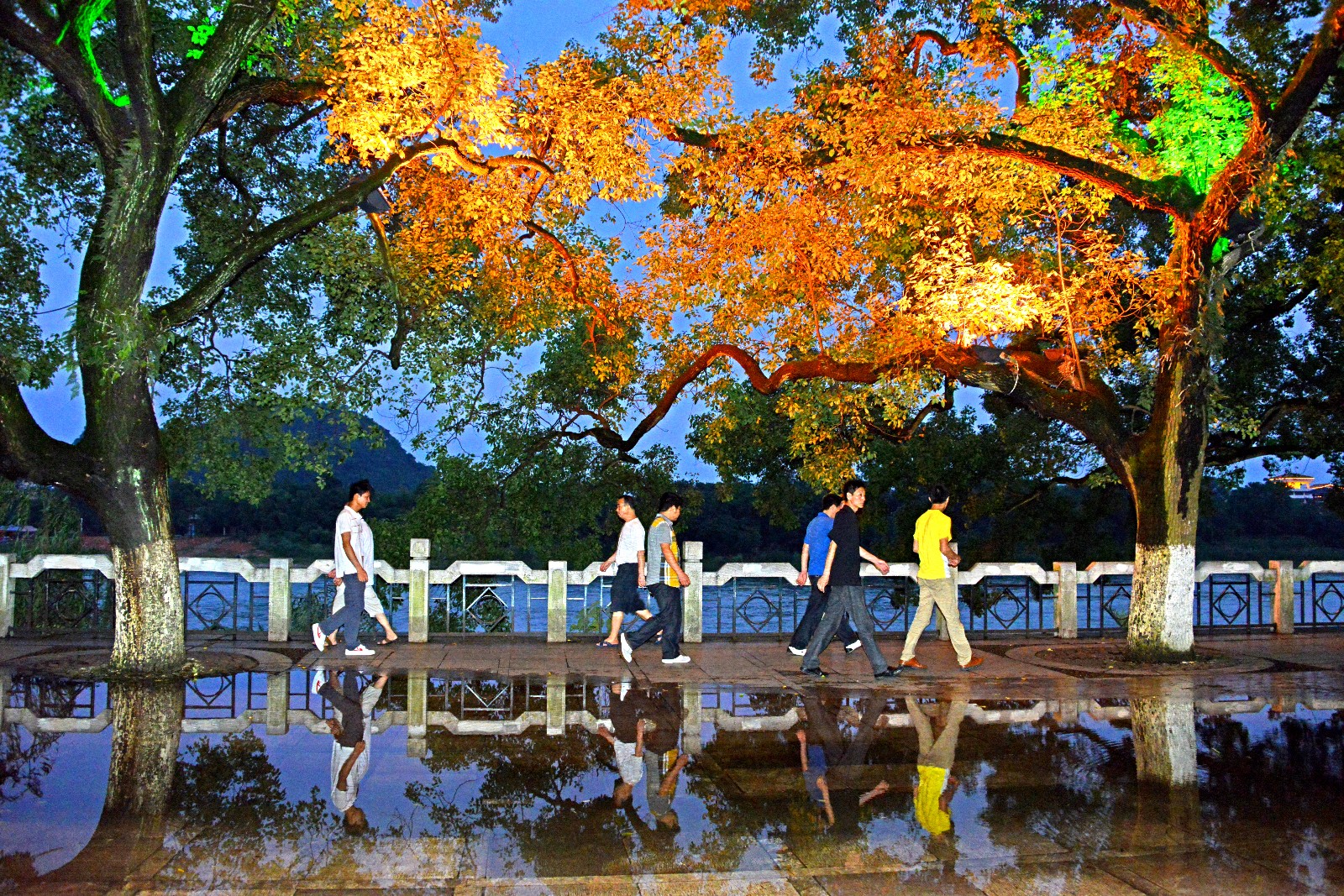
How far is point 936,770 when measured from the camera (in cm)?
696

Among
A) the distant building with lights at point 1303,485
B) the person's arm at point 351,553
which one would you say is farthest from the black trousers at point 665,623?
the distant building with lights at point 1303,485

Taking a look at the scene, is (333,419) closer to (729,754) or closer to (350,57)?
(350,57)

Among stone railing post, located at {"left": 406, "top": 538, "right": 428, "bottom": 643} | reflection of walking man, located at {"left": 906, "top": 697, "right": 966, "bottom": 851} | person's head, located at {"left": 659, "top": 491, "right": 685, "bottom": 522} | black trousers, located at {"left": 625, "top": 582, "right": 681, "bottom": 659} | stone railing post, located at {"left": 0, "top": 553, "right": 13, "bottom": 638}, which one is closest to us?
reflection of walking man, located at {"left": 906, "top": 697, "right": 966, "bottom": 851}

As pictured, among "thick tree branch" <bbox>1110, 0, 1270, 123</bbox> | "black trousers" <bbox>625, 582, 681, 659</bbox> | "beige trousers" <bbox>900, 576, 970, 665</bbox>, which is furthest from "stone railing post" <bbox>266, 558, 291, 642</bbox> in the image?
"thick tree branch" <bbox>1110, 0, 1270, 123</bbox>

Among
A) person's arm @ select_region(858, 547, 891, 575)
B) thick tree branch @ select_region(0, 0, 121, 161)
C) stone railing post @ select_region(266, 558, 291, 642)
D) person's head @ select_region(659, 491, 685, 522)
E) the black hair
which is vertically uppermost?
thick tree branch @ select_region(0, 0, 121, 161)

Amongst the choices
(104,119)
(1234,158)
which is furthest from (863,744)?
(104,119)

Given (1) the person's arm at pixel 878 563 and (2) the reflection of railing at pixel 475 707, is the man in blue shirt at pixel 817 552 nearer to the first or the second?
(1) the person's arm at pixel 878 563

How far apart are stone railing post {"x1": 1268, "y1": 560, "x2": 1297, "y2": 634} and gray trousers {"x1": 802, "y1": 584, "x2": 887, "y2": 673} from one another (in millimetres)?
8802

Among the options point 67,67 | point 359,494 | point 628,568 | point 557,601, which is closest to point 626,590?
point 628,568

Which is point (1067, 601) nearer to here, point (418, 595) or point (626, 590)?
point (626, 590)

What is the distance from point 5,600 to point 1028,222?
15966mm

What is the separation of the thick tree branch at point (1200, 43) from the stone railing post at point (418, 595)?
10.7 meters

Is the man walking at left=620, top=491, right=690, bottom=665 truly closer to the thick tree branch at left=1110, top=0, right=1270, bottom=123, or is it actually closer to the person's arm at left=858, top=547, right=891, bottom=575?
the person's arm at left=858, top=547, right=891, bottom=575

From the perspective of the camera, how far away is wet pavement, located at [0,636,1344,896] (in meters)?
4.96
